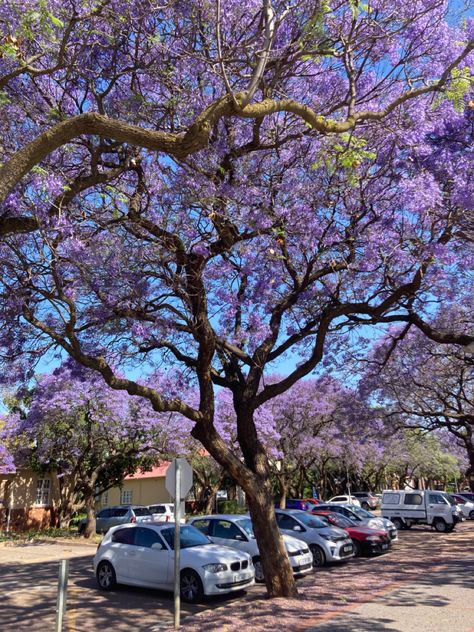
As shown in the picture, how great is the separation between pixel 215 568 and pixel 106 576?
3.04 metres

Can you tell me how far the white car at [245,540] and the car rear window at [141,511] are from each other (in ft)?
41.2

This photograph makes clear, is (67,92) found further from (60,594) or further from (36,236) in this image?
(60,594)

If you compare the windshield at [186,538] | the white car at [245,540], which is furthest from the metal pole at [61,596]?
the white car at [245,540]

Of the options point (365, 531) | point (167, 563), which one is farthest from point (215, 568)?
point (365, 531)

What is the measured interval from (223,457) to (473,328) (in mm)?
10983

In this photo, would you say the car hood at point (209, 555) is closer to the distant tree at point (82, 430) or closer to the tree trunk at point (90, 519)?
the distant tree at point (82, 430)

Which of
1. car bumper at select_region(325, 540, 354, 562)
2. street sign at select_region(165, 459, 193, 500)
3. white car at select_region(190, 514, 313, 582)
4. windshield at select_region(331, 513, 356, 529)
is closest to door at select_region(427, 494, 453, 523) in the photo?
windshield at select_region(331, 513, 356, 529)

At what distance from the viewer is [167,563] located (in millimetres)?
11078

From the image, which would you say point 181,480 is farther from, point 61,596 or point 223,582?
point 61,596

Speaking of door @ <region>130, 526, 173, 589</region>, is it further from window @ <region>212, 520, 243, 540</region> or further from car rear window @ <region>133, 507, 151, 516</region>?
car rear window @ <region>133, 507, 151, 516</region>

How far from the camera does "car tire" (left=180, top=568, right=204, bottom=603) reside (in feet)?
34.3

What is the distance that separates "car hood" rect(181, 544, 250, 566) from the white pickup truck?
1806 centimetres

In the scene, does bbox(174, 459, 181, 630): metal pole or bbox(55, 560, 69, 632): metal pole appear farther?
bbox(174, 459, 181, 630): metal pole

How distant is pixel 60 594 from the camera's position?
6.09 meters
